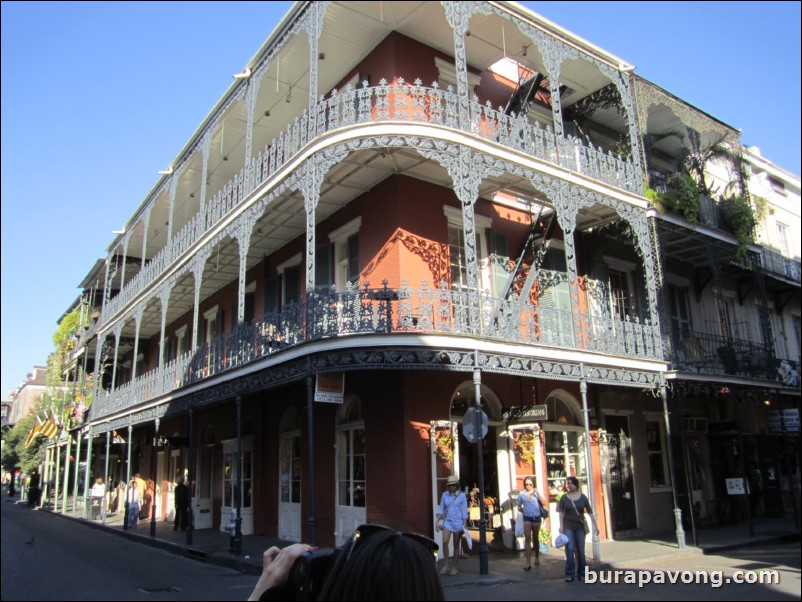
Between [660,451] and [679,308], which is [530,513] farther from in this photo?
[679,308]

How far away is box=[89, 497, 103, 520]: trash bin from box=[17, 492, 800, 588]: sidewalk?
5582mm

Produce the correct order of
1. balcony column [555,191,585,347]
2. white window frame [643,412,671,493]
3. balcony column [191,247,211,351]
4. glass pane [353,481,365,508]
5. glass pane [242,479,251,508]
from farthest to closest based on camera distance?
1. glass pane [242,479,251,508]
2. balcony column [191,247,211,351]
3. white window frame [643,412,671,493]
4. glass pane [353,481,365,508]
5. balcony column [555,191,585,347]

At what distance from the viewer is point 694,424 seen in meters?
17.3

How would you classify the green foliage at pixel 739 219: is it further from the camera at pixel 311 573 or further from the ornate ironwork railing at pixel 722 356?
the camera at pixel 311 573

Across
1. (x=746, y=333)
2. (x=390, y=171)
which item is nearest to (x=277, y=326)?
(x=390, y=171)

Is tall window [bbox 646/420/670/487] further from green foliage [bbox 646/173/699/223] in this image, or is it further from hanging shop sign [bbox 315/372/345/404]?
hanging shop sign [bbox 315/372/345/404]

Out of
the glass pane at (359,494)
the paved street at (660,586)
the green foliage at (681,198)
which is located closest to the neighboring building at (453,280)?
the glass pane at (359,494)

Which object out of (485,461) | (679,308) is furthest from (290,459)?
(679,308)

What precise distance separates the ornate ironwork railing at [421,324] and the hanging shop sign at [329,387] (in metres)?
0.76

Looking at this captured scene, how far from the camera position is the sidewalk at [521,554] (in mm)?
10203

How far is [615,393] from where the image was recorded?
15.2 meters

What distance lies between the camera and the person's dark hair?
1.42 metres

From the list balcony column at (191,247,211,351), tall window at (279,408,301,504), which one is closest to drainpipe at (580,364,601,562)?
tall window at (279,408,301,504)

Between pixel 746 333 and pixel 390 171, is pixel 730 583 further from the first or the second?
pixel 746 333
